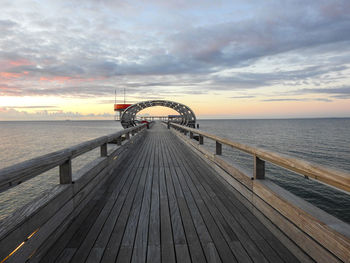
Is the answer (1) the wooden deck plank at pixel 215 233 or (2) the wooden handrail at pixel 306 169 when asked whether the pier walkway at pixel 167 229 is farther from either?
(2) the wooden handrail at pixel 306 169

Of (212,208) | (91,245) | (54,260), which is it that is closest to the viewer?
(54,260)

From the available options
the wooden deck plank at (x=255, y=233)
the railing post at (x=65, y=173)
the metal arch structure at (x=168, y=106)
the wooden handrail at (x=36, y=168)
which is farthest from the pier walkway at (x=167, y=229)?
the metal arch structure at (x=168, y=106)

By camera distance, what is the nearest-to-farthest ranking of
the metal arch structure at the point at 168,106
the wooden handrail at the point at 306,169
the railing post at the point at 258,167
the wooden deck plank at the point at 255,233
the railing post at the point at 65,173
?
the wooden handrail at the point at 306,169, the wooden deck plank at the point at 255,233, the railing post at the point at 65,173, the railing post at the point at 258,167, the metal arch structure at the point at 168,106

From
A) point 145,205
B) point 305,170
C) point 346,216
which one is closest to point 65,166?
point 145,205

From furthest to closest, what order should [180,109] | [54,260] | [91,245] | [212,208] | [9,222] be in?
[180,109], [212,208], [91,245], [54,260], [9,222]

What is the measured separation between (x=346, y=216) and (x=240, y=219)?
9.16m

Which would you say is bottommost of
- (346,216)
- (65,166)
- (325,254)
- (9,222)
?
(346,216)

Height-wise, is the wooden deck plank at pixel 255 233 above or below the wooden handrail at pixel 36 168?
below

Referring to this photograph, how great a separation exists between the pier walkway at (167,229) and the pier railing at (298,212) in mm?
153

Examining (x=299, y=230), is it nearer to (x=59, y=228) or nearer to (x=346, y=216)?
Result: (x=59, y=228)

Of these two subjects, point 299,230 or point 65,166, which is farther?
point 65,166

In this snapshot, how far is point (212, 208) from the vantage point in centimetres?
327

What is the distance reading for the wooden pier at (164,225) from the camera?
1.92 m

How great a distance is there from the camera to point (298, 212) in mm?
2166
